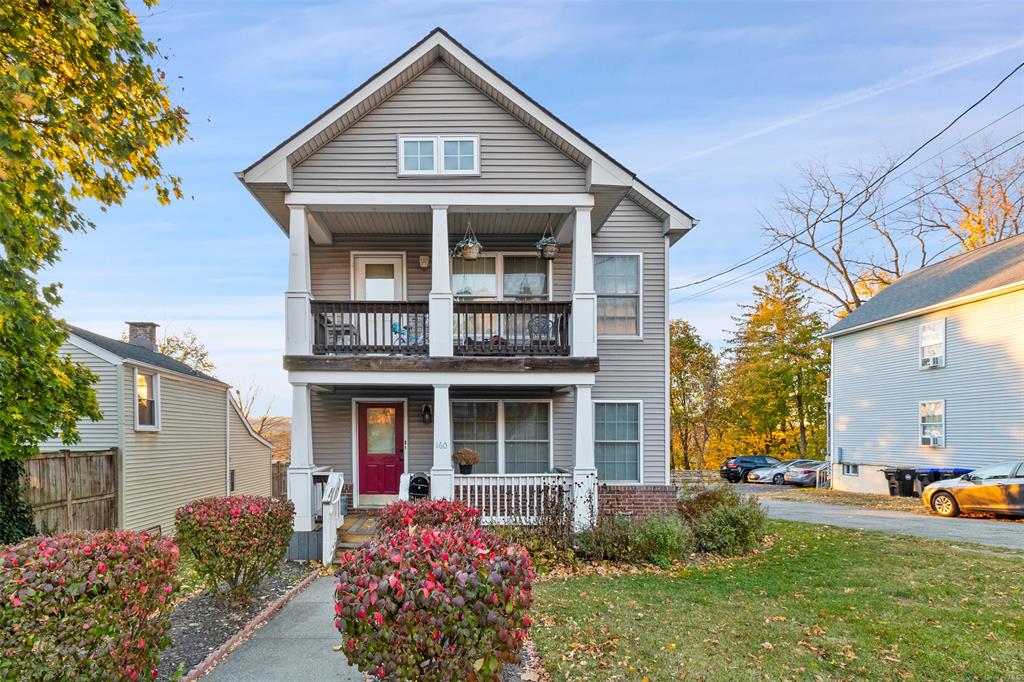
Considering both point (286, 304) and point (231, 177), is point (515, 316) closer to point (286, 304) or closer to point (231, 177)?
point (286, 304)

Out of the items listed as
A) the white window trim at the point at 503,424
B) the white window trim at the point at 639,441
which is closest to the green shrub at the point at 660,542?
the white window trim at the point at 639,441

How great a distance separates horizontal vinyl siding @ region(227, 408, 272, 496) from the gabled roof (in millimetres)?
11690

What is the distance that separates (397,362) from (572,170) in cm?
442

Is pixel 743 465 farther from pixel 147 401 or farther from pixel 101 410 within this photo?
pixel 101 410

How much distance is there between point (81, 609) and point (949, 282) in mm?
24366

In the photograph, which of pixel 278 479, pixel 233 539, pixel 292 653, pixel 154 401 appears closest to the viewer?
pixel 292 653

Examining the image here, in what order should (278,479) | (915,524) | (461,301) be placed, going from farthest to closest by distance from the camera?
(278,479), (915,524), (461,301)

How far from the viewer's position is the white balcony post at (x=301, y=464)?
8.89 meters

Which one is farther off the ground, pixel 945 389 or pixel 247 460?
pixel 945 389

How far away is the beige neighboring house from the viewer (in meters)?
11.9

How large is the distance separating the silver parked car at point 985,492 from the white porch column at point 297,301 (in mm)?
15632

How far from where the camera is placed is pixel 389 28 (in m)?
12.6

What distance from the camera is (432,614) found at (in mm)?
3330

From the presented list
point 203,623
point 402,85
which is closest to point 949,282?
point 402,85
